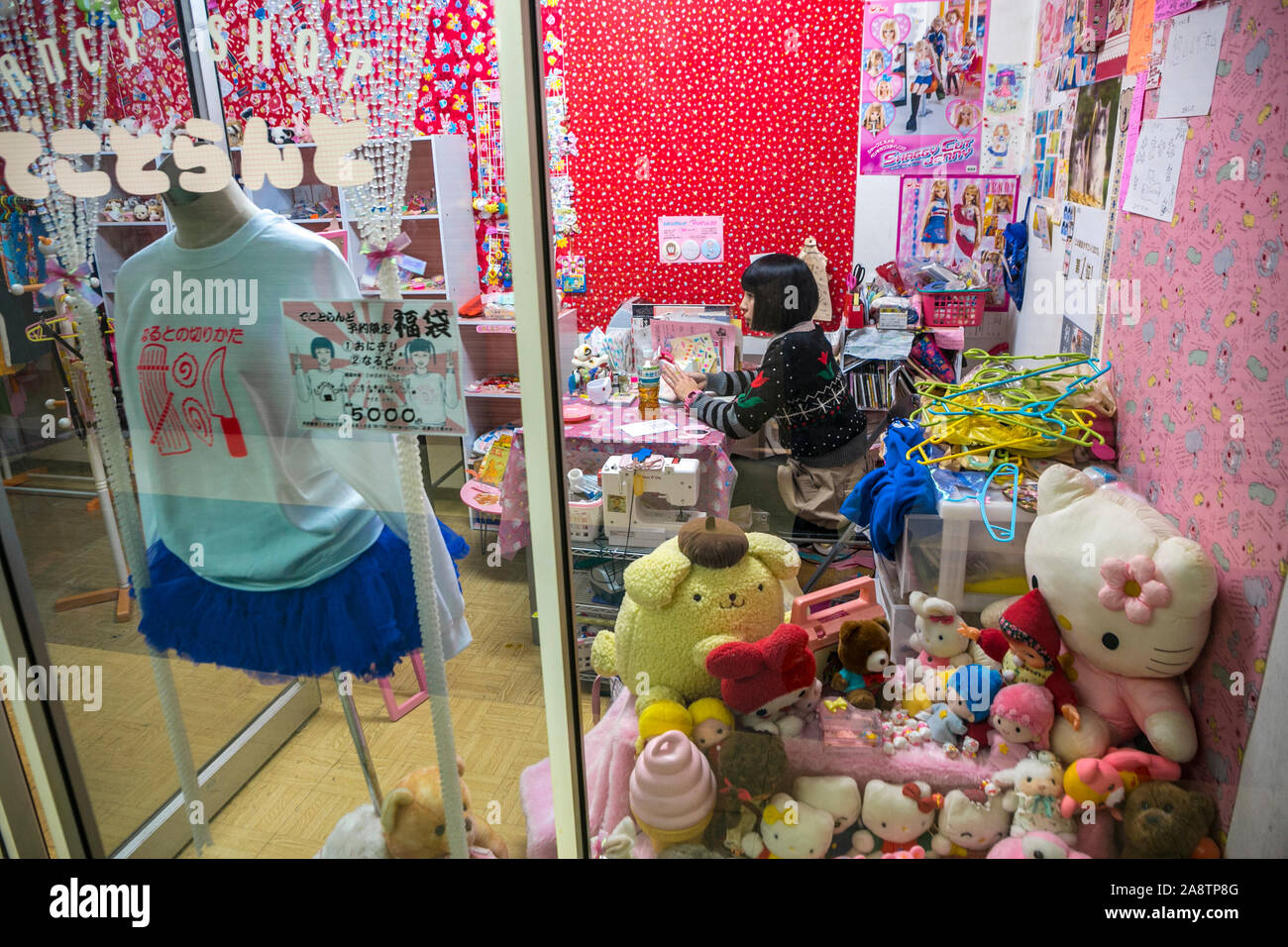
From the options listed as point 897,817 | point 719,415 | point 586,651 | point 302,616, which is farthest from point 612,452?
point 897,817

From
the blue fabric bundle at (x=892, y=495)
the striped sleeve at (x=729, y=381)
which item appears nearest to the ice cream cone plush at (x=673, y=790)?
the blue fabric bundle at (x=892, y=495)

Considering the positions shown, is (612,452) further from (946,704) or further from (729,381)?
(946,704)

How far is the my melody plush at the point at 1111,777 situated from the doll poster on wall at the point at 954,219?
38.1 inches

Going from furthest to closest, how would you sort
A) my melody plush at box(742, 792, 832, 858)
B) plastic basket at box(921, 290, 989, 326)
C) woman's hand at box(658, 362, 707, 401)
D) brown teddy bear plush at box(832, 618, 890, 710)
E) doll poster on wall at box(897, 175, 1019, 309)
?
woman's hand at box(658, 362, 707, 401) → plastic basket at box(921, 290, 989, 326) → doll poster on wall at box(897, 175, 1019, 309) → brown teddy bear plush at box(832, 618, 890, 710) → my melody plush at box(742, 792, 832, 858)

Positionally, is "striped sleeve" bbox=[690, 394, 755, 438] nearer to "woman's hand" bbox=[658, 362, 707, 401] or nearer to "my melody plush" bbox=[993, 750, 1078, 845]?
"woman's hand" bbox=[658, 362, 707, 401]

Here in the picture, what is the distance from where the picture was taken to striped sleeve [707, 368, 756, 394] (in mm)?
1603

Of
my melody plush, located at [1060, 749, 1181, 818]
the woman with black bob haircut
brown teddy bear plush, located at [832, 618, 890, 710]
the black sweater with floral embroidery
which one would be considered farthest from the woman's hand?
my melody plush, located at [1060, 749, 1181, 818]

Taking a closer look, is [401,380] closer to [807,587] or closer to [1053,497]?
[807,587]

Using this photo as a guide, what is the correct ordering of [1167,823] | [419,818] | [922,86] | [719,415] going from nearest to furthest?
[1167,823] < [419,818] < [922,86] < [719,415]

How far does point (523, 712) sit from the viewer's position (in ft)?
3.52

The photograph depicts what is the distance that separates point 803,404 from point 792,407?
0.02 metres

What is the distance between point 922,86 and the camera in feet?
4.46

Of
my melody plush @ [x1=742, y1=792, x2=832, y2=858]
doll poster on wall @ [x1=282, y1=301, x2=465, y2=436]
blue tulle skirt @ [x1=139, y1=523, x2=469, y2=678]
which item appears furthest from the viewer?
my melody plush @ [x1=742, y1=792, x2=832, y2=858]

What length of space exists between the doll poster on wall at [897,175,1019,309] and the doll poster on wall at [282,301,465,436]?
1.02 m
